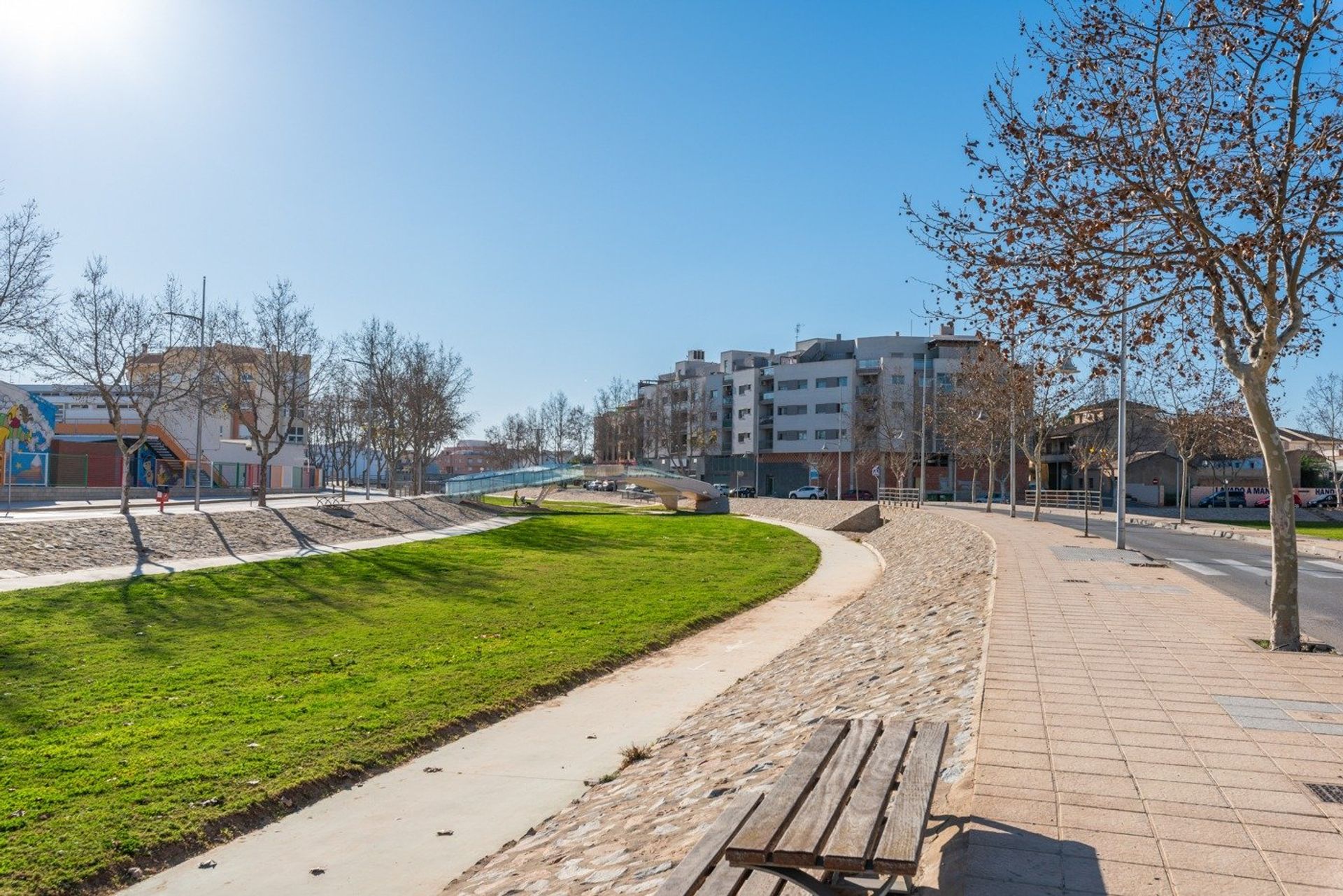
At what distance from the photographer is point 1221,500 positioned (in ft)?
233

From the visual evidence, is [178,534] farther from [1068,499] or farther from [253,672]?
[1068,499]

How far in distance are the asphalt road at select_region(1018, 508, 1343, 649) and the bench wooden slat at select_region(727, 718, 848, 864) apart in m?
8.61

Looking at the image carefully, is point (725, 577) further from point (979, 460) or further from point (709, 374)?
point (709, 374)

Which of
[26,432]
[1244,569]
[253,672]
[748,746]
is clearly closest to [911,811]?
[748,746]

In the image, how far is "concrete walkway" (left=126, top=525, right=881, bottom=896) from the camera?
697 centimetres

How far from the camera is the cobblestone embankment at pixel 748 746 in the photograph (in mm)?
6191

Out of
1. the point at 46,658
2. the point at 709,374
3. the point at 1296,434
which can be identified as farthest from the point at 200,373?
the point at 709,374

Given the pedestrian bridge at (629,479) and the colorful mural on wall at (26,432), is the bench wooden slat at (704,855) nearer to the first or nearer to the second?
the colorful mural on wall at (26,432)

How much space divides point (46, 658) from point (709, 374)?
110 meters

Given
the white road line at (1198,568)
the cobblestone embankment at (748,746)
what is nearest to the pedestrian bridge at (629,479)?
the white road line at (1198,568)

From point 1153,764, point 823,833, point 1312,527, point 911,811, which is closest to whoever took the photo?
point 823,833

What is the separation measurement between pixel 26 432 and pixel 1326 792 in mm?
58275

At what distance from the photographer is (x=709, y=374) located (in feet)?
400

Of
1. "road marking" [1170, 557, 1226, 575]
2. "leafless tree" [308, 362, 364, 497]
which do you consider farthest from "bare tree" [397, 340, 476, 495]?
"road marking" [1170, 557, 1226, 575]
